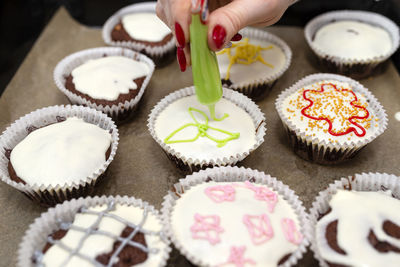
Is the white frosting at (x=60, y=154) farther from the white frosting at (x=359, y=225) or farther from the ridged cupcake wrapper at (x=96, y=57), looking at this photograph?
the white frosting at (x=359, y=225)

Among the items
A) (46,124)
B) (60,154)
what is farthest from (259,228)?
(46,124)

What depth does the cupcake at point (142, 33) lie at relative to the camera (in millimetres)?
4363

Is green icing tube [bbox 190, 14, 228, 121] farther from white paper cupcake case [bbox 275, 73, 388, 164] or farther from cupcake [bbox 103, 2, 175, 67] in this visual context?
cupcake [bbox 103, 2, 175, 67]

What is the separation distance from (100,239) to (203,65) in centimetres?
135

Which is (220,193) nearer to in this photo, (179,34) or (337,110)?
(179,34)

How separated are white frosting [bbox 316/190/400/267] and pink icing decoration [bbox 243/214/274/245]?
34 cm

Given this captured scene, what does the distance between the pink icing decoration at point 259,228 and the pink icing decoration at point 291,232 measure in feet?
0.33

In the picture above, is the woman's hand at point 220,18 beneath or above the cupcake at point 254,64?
above

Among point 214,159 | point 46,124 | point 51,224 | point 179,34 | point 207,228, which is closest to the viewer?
point 207,228

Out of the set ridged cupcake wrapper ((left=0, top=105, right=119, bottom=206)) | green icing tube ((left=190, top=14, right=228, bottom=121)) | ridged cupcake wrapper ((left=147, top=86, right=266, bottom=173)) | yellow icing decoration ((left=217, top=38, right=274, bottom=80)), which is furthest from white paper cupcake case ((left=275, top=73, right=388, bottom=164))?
ridged cupcake wrapper ((left=0, top=105, right=119, bottom=206))

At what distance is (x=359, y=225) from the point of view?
8.14 feet

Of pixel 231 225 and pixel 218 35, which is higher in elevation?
pixel 218 35

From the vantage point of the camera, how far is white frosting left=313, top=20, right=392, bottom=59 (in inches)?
163

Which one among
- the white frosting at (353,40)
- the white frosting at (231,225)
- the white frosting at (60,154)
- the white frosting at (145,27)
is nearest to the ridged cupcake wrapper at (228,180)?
the white frosting at (231,225)
